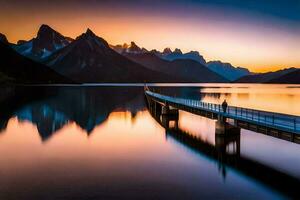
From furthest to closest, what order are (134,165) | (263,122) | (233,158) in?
(233,158) < (134,165) < (263,122)

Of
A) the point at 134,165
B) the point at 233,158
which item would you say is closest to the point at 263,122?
the point at 233,158

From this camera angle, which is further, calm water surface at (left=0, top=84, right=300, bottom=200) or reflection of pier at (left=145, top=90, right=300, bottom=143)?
reflection of pier at (left=145, top=90, right=300, bottom=143)

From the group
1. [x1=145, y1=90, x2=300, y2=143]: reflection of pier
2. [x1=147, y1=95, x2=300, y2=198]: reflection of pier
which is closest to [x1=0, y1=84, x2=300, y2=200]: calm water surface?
[x1=147, y1=95, x2=300, y2=198]: reflection of pier

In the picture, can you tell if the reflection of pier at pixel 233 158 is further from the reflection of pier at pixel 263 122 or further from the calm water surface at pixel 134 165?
the reflection of pier at pixel 263 122

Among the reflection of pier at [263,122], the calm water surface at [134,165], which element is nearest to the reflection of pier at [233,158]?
the calm water surface at [134,165]

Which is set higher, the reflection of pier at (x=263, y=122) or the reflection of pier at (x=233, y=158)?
the reflection of pier at (x=263, y=122)

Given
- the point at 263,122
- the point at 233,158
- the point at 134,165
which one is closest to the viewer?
the point at 263,122

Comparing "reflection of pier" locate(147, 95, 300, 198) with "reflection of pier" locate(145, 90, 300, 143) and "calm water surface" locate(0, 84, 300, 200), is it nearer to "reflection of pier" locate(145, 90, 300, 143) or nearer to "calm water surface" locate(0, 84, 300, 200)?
"calm water surface" locate(0, 84, 300, 200)

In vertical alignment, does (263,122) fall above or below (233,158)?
above

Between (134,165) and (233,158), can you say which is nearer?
(134,165)

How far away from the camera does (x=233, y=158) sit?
4000 centimetres

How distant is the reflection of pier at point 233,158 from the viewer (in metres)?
29.9

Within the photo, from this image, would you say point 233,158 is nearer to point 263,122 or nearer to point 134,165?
point 263,122

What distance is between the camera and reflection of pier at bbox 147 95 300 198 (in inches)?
1179
